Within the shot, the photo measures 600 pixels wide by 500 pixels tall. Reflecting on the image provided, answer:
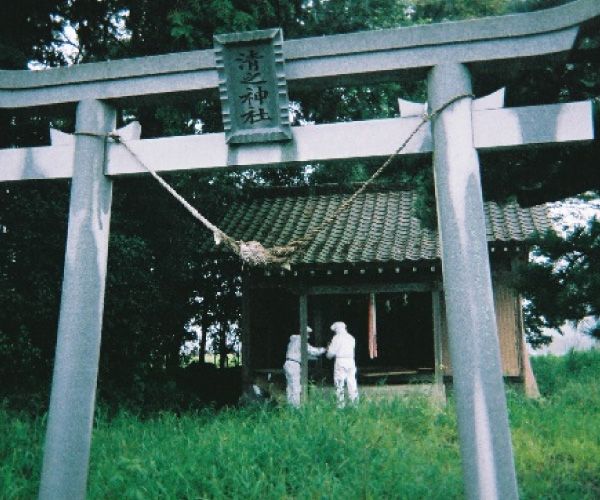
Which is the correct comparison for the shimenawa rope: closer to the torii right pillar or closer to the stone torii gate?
the stone torii gate

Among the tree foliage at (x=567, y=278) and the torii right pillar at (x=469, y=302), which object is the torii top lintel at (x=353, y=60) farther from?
the tree foliage at (x=567, y=278)

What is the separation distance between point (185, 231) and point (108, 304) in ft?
11.2

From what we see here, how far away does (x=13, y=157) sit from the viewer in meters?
4.22

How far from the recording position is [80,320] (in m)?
3.74

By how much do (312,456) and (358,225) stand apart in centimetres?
662

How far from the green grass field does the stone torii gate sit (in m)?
1.44

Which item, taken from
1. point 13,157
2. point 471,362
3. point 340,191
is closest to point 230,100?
point 13,157

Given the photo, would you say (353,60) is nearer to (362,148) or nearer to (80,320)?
(362,148)

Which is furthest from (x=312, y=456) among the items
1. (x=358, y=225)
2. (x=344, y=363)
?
(x=358, y=225)

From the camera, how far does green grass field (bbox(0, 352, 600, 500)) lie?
4.67m

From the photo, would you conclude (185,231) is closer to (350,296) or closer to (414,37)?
(350,296)

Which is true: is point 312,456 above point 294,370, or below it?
below

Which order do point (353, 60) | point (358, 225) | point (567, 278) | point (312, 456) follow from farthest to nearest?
point (358, 225) < point (312, 456) < point (567, 278) < point (353, 60)

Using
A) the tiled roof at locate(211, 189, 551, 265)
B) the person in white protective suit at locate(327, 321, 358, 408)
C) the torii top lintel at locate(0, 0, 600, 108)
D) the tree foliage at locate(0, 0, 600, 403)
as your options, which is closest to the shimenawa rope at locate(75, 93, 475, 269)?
the torii top lintel at locate(0, 0, 600, 108)
